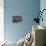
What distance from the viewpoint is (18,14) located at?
4633 mm

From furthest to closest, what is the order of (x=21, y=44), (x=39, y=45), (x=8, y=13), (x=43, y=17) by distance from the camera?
(x=8, y=13), (x=43, y=17), (x=21, y=44), (x=39, y=45)

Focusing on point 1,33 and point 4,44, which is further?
point 1,33

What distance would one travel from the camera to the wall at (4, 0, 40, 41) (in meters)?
4.53

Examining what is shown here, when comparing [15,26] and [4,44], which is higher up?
[15,26]

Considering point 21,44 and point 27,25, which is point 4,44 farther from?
point 27,25

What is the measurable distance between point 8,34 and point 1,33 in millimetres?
267

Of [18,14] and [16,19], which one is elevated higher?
[18,14]

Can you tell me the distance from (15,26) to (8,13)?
0.56 m

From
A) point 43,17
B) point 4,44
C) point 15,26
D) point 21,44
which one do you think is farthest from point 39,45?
point 15,26

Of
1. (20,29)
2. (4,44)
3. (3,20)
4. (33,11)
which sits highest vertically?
(33,11)

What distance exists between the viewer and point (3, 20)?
4.52 metres

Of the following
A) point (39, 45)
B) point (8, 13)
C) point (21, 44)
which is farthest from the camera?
point (8, 13)

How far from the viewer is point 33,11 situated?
4.72m

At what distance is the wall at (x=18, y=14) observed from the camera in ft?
14.9
